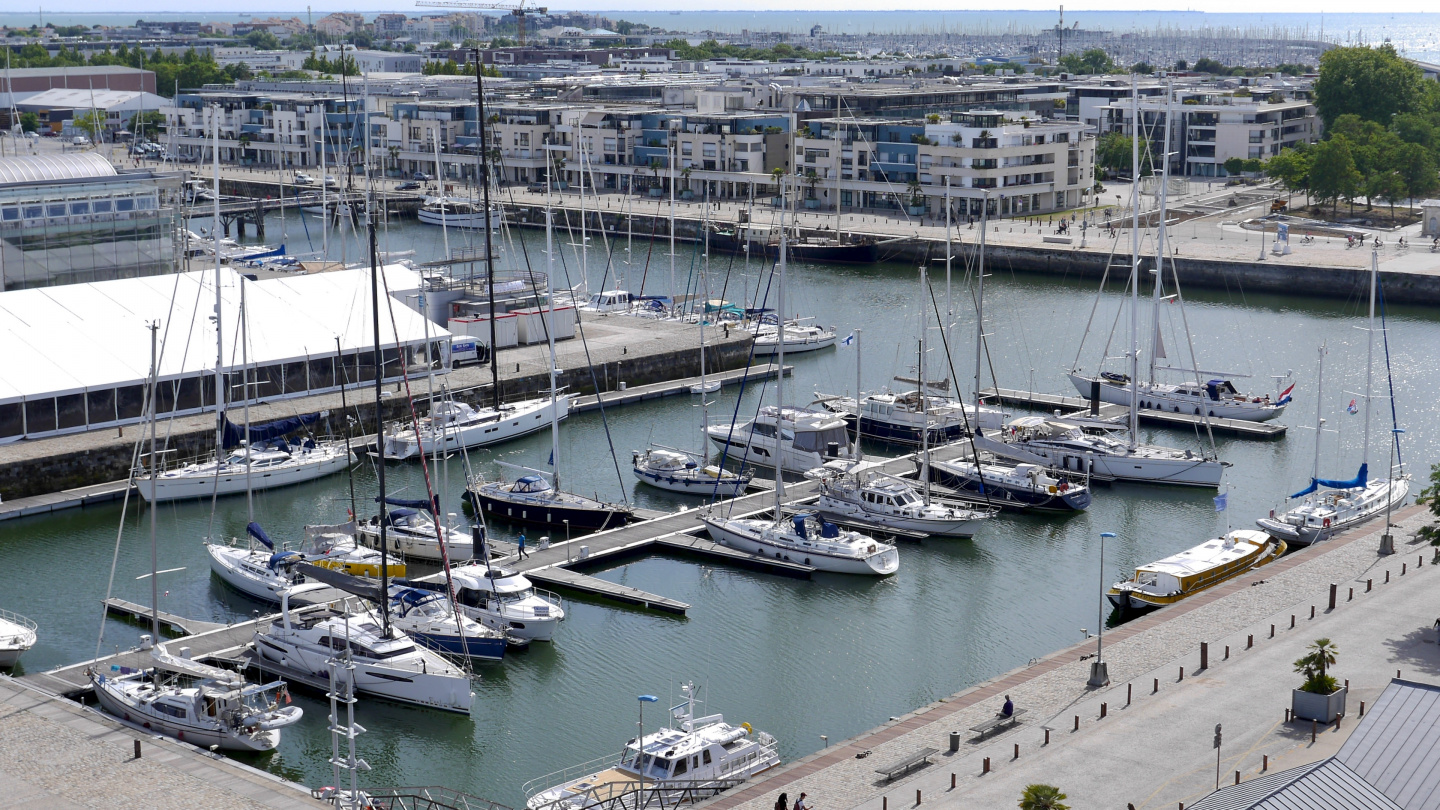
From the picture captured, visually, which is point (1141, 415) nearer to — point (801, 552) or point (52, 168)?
point (801, 552)

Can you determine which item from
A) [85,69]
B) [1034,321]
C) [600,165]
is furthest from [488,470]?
[85,69]

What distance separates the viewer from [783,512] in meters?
38.5

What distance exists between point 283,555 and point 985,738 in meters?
15.7

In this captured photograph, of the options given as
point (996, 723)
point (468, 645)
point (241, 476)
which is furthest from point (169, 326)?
point (996, 723)

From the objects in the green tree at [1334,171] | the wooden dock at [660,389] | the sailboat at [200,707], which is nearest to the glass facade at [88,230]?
the wooden dock at [660,389]

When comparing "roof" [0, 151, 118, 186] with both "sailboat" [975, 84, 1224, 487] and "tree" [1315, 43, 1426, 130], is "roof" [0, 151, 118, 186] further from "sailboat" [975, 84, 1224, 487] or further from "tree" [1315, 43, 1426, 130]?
"tree" [1315, 43, 1426, 130]

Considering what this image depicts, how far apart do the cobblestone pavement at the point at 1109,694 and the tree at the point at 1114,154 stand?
6987cm

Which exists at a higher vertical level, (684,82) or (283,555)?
(684,82)

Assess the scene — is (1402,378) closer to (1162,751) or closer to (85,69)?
(1162,751)

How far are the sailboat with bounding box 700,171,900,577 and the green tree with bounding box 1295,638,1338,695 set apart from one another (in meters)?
11.5

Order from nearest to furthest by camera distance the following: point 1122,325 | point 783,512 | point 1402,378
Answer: point 783,512, point 1402,378, point 1122,325

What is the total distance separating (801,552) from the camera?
116ft

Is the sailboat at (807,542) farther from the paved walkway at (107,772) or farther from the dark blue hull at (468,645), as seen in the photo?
the paved walkway at (107,772)

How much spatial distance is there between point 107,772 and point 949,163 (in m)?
70.0
